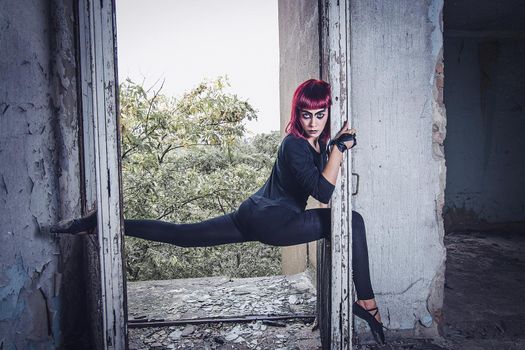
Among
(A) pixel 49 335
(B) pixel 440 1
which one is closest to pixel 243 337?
(A) pixel 49 335

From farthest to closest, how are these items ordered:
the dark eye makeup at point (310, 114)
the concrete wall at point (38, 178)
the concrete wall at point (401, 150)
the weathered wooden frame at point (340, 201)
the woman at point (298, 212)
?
the dark eye makeup at point (310, 114), the concrete wall at point (401, 150), the woman at point (298, 212), the weathered wooden frame at point (340, 201), the concrete wall at point (38, 178)

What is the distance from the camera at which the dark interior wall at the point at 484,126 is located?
512cm

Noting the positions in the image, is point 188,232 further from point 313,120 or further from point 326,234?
point 313,120

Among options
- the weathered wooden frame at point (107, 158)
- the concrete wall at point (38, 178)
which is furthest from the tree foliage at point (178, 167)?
the weathered wooden frame at point (107, 158)

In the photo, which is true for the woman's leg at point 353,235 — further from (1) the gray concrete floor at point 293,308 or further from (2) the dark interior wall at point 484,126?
(2) the dark interior wall at point 484,126

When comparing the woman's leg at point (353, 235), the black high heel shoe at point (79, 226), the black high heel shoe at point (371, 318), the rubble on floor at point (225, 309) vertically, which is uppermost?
the black high heel shoe at point (79, 226)

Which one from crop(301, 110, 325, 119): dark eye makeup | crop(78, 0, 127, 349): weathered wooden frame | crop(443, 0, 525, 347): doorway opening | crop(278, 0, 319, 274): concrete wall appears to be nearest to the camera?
crop(78, 0, 127, 349): weathered wooden frame

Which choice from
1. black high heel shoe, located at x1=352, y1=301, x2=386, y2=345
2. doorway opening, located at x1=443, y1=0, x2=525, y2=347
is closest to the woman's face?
black high heel shoe, located at x1=352, y1=301, x2=386, y2=345

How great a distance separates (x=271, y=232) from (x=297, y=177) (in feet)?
1.27

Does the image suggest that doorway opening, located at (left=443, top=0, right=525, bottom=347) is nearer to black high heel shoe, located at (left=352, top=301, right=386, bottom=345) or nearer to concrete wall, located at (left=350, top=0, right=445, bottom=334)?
concrete wall, located at (left=350, top=0, right=445, bottom=334)

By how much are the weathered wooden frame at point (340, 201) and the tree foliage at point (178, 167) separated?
321 centimetres

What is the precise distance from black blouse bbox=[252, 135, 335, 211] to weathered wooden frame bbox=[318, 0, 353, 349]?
105mm

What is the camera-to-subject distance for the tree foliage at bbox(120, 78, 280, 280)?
183 inches

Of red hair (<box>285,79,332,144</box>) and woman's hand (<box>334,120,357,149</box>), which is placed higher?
red hair (<box>285,79,332,144</box>)
